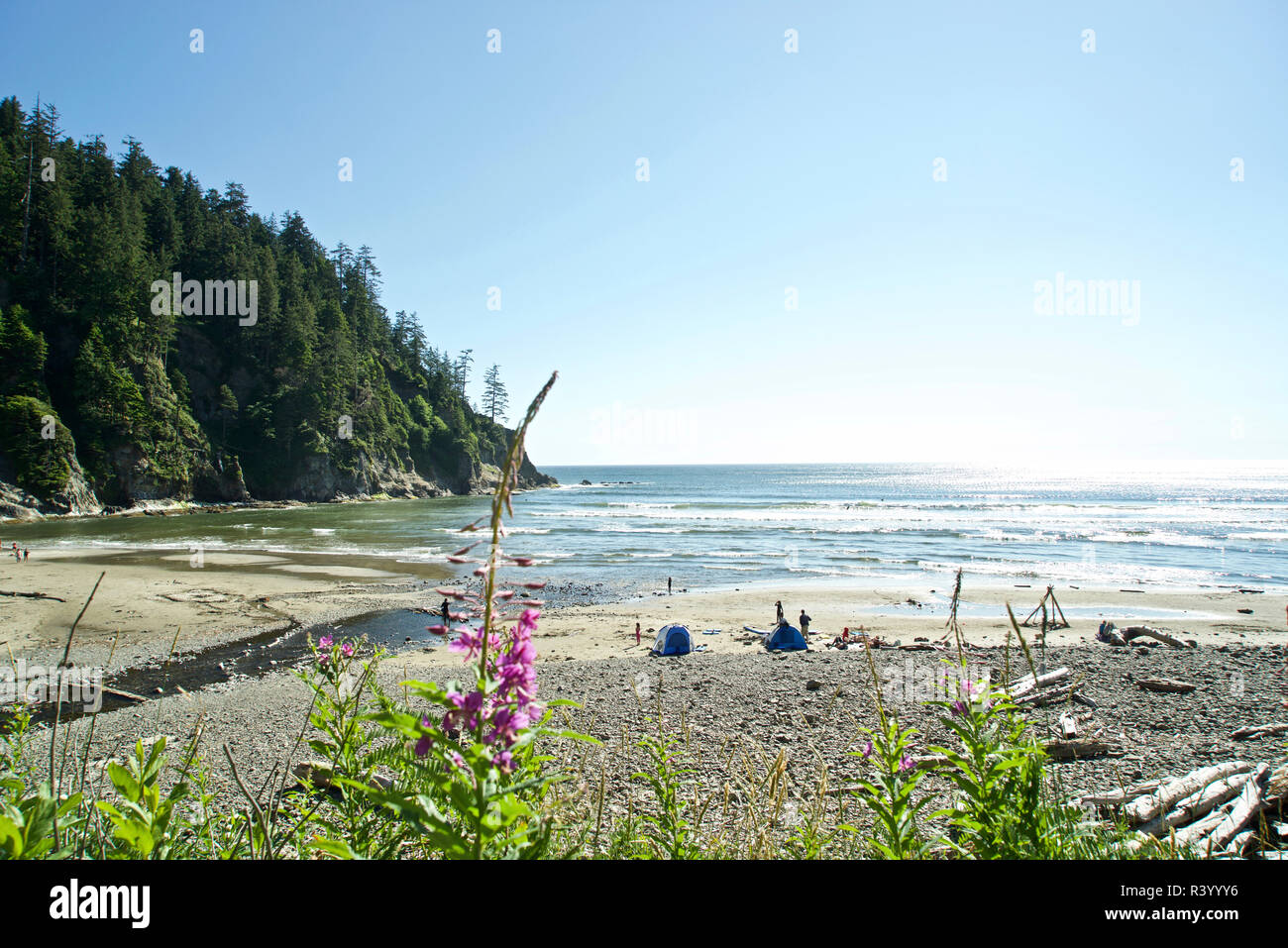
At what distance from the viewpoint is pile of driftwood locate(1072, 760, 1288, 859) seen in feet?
15.8

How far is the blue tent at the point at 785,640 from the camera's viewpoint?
760 inches

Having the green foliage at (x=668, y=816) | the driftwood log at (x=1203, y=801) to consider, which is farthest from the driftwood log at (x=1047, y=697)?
the green foliage at (x=668, y=816)

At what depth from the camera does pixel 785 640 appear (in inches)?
766

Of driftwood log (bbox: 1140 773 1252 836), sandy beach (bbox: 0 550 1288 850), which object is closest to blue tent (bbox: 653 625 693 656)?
sandy beach (bbox: 0 550 1288 850)

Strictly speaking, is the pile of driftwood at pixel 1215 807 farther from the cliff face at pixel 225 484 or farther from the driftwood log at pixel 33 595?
the cliff face at pixel 225 484

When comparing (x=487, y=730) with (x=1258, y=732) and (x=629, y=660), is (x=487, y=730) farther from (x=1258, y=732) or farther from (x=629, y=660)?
(x=629, y=660)

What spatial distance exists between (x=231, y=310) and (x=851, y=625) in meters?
89.5

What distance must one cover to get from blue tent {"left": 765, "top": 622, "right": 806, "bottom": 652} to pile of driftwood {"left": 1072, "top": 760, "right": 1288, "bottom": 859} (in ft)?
42.7

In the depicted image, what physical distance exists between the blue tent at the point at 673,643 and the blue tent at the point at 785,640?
2.69m

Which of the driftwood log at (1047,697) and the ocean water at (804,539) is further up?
the driftwood log at (1047,697)

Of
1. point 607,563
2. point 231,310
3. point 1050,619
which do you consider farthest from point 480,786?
point 231,310

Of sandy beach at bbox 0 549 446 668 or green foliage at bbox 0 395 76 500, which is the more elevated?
green foliage at bbox 0 395 76 500
